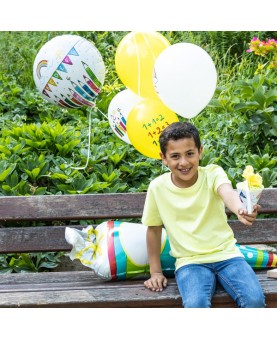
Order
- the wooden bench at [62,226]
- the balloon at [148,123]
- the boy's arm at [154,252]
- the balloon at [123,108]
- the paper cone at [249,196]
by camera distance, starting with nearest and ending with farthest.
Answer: the paper cone at [249,196] < the boy's arm at [154,252] < the wooden bench at [62,226] < the balloon at [148,123] < the balloon at [123,108]

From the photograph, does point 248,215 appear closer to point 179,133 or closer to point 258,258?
point 179,133

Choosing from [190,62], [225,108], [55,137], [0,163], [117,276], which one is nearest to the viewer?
[117,276]

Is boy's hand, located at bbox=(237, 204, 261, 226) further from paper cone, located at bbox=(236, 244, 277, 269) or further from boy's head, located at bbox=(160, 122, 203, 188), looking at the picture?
paper cone, located at bbox=(236, 244, 277, 269)

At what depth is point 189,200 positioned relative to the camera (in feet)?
9.78

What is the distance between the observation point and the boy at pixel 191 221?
2893 millimetres

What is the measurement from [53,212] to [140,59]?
3.06ft

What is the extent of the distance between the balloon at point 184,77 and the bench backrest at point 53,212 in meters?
0.52

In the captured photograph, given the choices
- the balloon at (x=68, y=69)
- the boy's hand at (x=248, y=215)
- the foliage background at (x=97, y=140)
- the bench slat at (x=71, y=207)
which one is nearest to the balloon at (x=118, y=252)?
the bench slat at (x=71, y=207)

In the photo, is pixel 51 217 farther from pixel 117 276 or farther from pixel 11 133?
pixel 11 133

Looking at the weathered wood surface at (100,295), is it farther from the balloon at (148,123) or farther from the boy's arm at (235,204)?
the balloon at (148,123)

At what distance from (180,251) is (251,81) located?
84.5 inches

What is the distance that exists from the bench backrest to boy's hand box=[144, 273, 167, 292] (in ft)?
2.01

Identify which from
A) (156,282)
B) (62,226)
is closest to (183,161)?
(156,282)

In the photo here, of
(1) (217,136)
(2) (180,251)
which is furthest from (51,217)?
(1) (217,136)
